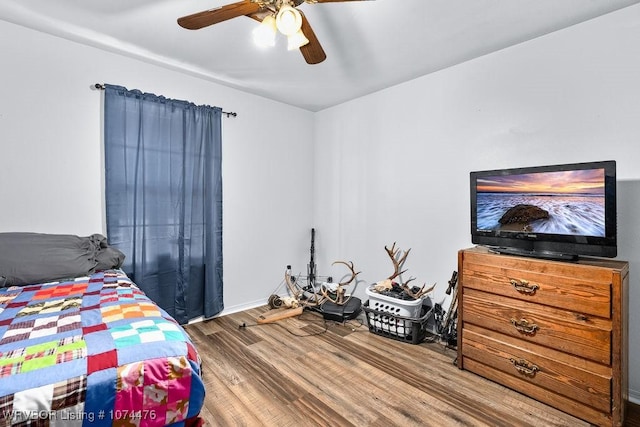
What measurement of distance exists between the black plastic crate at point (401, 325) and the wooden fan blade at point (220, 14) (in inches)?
100

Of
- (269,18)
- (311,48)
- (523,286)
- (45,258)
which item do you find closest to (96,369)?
(45,258)

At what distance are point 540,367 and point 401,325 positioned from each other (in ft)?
3.51

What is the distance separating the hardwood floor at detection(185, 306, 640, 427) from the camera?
71.8 inches

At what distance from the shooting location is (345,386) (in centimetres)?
213

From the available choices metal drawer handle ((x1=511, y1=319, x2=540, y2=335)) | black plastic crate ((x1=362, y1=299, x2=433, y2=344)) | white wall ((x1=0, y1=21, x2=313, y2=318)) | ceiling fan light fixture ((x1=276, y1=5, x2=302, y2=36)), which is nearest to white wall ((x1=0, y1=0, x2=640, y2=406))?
white wall ((x1=0, y1=21, x2=313, y2=318))

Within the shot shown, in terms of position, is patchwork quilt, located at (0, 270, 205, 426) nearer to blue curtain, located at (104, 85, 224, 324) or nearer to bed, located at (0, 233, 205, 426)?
bed, located at (0, 233, 205, 426)

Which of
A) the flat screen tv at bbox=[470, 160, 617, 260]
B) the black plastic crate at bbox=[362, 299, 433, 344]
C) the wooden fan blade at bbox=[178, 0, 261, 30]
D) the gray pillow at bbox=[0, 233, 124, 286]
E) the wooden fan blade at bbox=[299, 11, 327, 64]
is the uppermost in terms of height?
the wooden fan blade at bbox=[178, 0, 261, 30]

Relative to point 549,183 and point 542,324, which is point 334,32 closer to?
point 549,183

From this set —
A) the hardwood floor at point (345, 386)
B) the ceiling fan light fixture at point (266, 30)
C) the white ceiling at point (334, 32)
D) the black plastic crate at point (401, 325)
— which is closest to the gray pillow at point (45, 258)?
the hardwood floor at point (345, 386)

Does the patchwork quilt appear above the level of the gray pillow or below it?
below

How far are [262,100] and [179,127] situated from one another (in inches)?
43.8

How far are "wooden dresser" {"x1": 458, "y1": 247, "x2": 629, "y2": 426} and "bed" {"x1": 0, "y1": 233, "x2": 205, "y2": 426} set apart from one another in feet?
6.38

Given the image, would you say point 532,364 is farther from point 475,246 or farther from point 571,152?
point 571,152

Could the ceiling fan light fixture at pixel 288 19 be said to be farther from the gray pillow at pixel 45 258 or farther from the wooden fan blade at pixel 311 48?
the gray pillow at pixel 45 258
